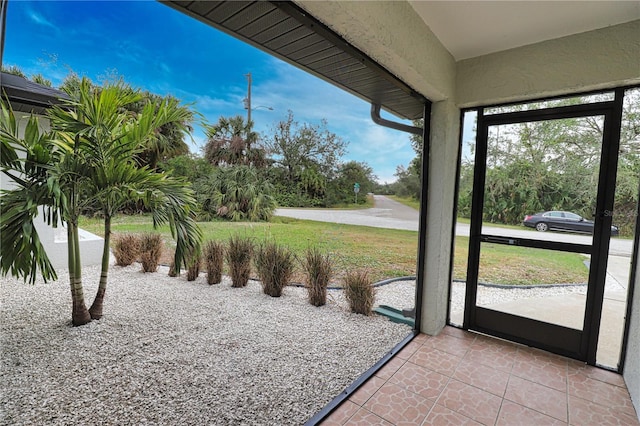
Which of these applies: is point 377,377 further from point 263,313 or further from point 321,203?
point 321,203

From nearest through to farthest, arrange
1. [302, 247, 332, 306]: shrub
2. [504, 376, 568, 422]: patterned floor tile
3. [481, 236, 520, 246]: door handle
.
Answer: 1. [504, 376, 568, 422]: patterned floor tile
2. [481, 236, 520, 246]: door handle
3. [302, 247, 332, 306]: shrub

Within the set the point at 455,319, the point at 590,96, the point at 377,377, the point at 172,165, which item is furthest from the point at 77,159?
the point at 590,96

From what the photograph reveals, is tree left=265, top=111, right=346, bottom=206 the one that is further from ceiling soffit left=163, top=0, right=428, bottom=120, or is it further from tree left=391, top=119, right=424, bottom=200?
ceiling soffit left=163, top=0, right=428, bottom=120

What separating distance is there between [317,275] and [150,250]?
2162 millimetres

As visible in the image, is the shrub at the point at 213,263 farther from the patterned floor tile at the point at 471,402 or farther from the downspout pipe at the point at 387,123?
the patterned floor tile at the point at 471,402

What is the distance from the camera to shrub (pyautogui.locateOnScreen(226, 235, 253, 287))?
3.87m

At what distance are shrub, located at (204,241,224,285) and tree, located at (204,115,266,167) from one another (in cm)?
127

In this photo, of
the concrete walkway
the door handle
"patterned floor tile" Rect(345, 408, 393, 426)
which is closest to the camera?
"patterned floor tile" Rect(345, 408, 393, 426)

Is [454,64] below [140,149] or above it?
above

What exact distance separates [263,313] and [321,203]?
5.88ft

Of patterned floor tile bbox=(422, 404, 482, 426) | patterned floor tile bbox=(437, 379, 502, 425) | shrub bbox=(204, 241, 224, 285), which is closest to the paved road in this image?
shrub bbox=(204, 241, 224, 285)

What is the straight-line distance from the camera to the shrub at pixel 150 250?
351 centimetres

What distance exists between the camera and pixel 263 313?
3.21 metres

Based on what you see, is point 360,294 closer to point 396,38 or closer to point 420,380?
point 420,380
